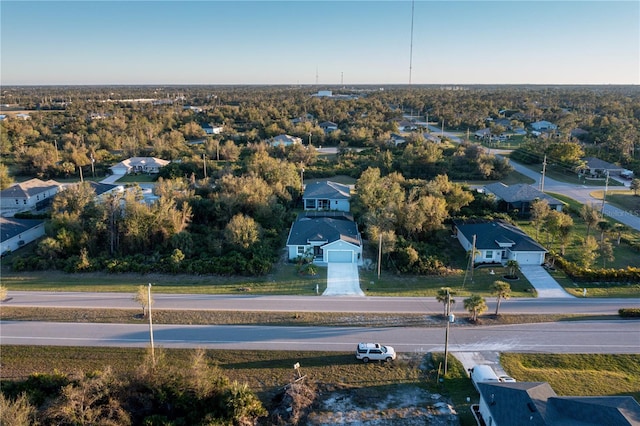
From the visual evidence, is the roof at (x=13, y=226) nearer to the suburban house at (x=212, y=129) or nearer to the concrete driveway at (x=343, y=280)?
the concrete driveway at (x=343, y=280)

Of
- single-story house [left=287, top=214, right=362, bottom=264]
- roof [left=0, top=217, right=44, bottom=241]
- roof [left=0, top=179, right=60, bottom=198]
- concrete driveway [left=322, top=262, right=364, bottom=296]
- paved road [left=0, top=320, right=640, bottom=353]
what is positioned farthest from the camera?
roof [left=0, top=179, right=60, bottom=198]

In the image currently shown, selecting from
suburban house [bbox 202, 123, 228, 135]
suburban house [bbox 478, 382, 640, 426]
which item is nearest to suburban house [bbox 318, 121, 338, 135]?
suburban house [bbox 202, 123, 228, 135]

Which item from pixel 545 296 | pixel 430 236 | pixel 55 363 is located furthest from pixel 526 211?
pixel 55 363

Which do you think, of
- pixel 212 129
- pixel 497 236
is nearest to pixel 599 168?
pixel 497 236

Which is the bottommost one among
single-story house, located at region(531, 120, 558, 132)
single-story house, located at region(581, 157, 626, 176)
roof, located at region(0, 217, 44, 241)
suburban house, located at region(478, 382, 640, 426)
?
suburban house, located at region(478, 382, 640, 426)

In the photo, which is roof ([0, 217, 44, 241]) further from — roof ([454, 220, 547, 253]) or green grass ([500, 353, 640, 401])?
green grass ([500, 353, 640, 401])

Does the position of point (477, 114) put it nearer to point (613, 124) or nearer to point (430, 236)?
point (613, 124)

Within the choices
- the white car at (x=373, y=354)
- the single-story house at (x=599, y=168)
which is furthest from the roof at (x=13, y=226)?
the single-story house at (x=599, y=168)
